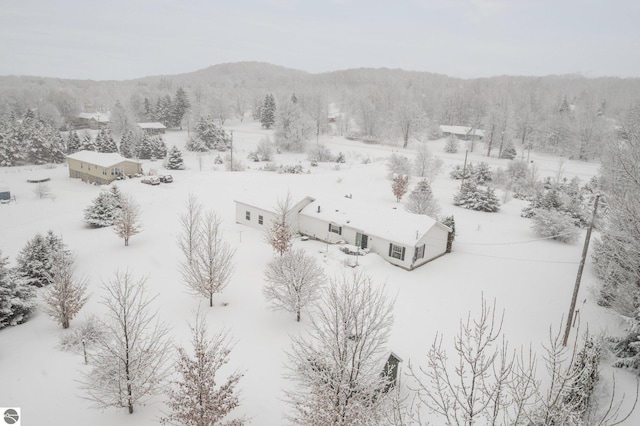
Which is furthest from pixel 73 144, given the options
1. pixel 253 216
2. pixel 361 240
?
pixel 361 240

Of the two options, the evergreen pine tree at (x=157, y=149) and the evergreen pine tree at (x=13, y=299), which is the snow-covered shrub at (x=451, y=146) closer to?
the evergreen pine tree at (x=157, y=149)

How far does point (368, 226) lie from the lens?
2884 cm

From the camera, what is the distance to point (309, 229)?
31906mm

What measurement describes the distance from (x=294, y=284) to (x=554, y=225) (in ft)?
78.7

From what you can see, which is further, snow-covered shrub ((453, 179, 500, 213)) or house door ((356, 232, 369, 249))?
snow-covered shrub ((453, 179, 500, 213))

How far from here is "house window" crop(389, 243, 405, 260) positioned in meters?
27.0

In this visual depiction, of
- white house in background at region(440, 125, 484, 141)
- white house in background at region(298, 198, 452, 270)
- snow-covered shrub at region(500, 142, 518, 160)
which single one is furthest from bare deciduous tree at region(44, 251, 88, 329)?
white house in background at region(440, 125, 484, 141)

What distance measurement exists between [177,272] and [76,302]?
21.7 ft

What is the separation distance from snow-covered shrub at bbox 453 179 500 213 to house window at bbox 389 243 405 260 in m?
18.7

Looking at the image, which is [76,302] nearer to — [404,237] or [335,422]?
[335,422]

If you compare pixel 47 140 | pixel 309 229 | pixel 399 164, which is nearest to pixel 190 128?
pixel 47 140

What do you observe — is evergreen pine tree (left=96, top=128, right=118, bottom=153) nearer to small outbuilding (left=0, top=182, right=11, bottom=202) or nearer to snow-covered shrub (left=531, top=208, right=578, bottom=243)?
small outbuilding (left=0, top=182, right=11, bottom=202)

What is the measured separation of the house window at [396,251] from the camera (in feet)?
88.6

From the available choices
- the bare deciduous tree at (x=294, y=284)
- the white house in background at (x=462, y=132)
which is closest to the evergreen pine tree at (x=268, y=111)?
the white house in background at (x=462, y=132)
